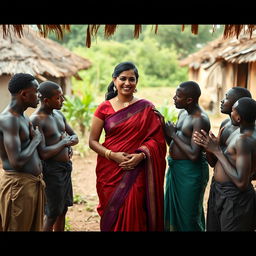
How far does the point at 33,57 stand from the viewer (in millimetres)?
9602

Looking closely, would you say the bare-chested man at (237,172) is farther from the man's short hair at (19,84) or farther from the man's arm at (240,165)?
the man's short hair at (19,84)

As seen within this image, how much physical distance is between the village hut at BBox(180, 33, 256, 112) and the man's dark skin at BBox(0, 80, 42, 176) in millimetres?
6974

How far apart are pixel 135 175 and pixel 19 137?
1.06 meters

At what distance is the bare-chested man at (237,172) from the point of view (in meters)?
2.69

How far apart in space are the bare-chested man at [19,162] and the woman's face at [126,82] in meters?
0.73

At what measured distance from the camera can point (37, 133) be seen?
2.99 metres

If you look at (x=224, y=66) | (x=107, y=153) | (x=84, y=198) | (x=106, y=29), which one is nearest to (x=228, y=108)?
(x=107, y=153)

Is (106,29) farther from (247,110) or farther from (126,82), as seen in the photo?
(247,110)

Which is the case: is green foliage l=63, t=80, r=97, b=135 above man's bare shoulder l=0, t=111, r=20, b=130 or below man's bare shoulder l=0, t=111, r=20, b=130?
above

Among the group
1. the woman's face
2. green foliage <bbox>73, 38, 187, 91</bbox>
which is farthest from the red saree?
green foliage <bbox>73, 38, 187, 91</bbox>

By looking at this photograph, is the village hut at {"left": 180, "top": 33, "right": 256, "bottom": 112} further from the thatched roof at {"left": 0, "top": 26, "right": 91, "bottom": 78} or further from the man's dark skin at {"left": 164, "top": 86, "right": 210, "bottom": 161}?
the man's dark skin at {"left": 164, "top": 86, "right": 210, "bottom": 161}

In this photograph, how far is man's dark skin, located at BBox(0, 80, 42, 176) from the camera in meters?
2.70
